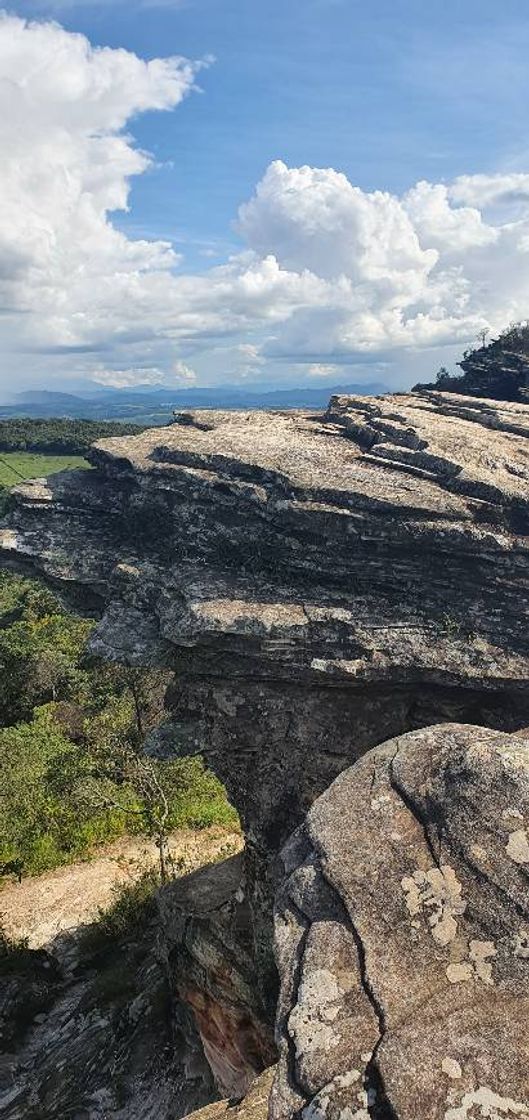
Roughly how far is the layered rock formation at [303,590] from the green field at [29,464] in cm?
12451

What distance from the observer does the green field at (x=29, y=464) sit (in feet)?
490

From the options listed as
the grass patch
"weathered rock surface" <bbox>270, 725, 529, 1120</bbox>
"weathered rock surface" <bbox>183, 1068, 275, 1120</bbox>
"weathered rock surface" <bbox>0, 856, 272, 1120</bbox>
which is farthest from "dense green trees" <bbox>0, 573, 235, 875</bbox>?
"weathered rock surface" <bbox>270, 725, 529, 1120</bbox>

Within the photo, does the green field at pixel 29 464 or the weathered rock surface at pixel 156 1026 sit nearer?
the weathered rock surface at pixel 156 1026

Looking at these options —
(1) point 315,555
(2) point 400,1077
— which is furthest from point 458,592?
(2) point 400,1077

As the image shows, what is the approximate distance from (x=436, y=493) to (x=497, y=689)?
17.7 ft

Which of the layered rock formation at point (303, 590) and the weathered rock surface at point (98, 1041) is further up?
the layered rock formation at point (303, 590)

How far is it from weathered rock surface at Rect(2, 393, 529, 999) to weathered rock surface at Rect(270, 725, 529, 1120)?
6569 mm

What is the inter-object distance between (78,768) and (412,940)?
112ft

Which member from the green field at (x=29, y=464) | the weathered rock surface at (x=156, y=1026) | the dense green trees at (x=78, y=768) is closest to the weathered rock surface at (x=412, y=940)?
the weathered rock surface at (x=156, y=1026)

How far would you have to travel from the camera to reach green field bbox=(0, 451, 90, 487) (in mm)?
149250

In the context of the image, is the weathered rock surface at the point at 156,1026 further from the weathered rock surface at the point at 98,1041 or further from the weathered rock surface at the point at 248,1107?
the weathered rock surface at the point at 248,1107

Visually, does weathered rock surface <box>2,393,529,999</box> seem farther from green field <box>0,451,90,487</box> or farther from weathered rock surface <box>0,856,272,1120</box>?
green field <box>0,451,90,487</box>

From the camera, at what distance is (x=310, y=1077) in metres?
8.19

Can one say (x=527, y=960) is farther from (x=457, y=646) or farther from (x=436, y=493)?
(x=436, y=493)
